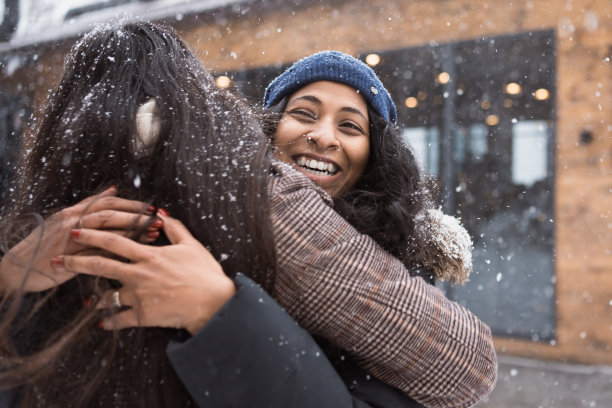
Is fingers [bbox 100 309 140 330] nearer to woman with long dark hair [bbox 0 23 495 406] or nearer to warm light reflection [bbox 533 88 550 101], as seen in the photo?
woman with long dark hair [bbox 0 23 495 406]

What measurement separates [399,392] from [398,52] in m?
5.97

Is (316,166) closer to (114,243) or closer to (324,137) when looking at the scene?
(324,137)

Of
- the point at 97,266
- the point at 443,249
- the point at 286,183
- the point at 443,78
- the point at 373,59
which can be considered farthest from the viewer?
the point at 443,78

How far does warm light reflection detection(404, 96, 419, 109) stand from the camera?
703 centimetres

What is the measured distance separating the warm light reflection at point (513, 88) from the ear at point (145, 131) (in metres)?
6.15

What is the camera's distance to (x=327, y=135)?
195 centimetres

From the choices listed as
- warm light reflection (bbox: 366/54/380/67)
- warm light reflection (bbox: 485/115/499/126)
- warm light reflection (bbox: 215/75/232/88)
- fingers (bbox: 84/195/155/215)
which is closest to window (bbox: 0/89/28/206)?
warm light reflection (bbox: 215/75/232/88)

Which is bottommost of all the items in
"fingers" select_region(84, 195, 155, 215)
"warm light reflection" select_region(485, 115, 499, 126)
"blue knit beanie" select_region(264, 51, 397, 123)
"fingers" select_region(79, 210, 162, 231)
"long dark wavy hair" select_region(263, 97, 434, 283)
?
"warm light reflection" select_region(485, 115, 499, 126)

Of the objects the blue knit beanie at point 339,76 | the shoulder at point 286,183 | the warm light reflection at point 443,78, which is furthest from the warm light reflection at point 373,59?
the shoulder at point 286,183

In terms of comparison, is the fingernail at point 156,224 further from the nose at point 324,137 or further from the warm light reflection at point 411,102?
the warm light reflection at point 411,102

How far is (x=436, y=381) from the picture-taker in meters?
1.28

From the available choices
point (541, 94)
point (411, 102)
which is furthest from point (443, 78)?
point (541, 94)

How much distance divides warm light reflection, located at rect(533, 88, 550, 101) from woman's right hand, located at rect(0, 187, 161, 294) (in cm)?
615

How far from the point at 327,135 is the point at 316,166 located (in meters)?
0.12
